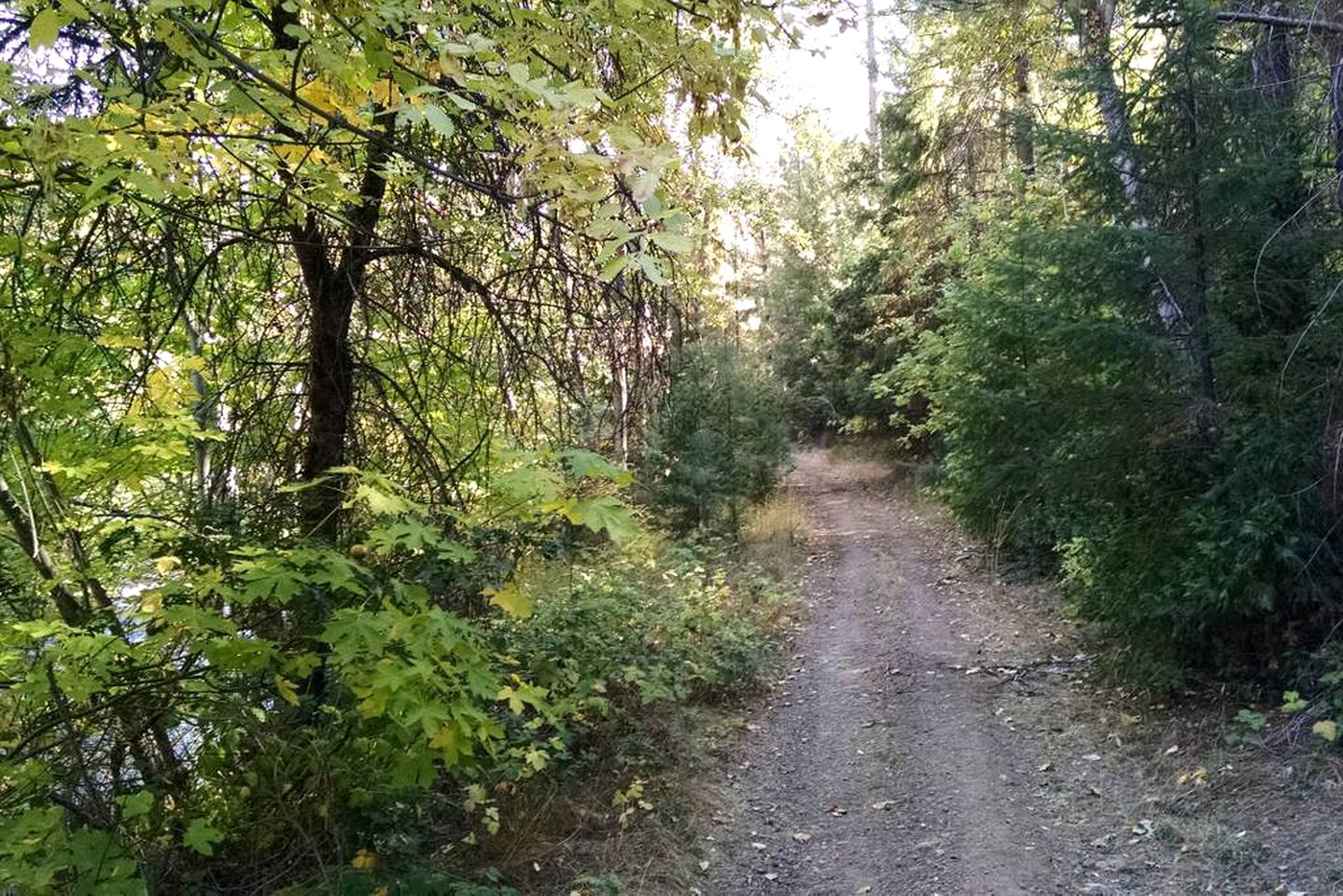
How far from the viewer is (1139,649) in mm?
6594

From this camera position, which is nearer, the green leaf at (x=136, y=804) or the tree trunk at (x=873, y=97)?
the green leaf at (x=136, y=804)

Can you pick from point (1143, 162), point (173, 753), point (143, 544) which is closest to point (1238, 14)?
point (1143, 162)

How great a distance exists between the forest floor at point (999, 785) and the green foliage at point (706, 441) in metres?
3.67

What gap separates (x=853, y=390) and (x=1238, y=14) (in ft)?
46.7

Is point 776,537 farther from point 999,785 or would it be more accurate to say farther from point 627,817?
point 627,817

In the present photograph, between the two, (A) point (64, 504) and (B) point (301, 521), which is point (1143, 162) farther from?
(A) point (64, 504)

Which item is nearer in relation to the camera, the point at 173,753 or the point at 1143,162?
the point at 173,753

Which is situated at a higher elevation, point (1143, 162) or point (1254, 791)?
point (1143, 162)

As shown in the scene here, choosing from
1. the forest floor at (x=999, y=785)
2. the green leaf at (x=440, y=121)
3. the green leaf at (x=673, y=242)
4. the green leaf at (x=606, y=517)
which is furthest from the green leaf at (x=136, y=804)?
the forest floor at (x=999, y=785)

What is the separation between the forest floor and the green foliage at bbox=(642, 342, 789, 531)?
3.67 metres

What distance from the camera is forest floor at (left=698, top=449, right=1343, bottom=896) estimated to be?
4.70m

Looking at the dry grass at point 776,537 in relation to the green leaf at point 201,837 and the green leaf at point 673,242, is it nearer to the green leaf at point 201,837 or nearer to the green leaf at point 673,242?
the green leaf at point 201,837

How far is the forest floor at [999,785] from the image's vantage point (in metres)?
4.70

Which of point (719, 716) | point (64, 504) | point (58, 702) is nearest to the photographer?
point (58, 702)
